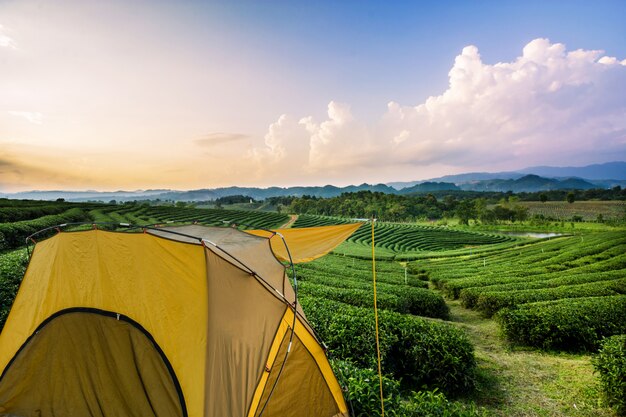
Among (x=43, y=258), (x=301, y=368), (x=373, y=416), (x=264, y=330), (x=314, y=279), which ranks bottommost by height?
(x=314, y=279)

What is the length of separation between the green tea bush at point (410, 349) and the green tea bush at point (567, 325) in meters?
3.34

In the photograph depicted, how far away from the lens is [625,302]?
980 centimetres

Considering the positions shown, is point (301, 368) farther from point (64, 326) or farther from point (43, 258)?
point (43, 258)

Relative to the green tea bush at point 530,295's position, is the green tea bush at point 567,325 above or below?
above

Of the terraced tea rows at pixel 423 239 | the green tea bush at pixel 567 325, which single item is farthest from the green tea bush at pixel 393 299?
the terraced tea rows at pixel 423 239

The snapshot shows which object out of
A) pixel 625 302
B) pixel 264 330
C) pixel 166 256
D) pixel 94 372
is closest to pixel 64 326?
pixel 94 372

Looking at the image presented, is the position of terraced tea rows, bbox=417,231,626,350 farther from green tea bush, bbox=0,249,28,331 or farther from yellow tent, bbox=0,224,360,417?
green tea bush, bbox=0,249,28,331

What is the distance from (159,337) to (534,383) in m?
8.32

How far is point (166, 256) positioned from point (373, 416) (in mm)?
3845

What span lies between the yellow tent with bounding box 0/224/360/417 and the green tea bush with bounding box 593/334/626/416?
5344 mm

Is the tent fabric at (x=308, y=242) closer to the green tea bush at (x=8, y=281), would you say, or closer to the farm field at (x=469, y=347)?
the farm field at (x=469, y=347)

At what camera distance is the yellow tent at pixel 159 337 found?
3850mm

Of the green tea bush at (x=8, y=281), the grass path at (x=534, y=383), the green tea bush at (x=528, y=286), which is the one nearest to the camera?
the grass path at (x=534, y=383)

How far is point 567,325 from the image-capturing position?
8852mm
